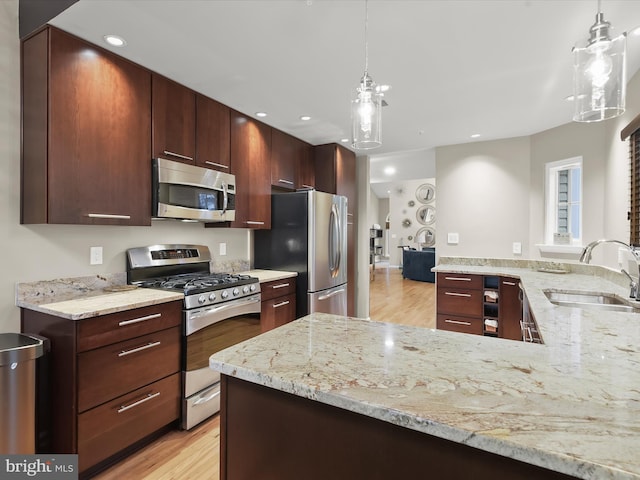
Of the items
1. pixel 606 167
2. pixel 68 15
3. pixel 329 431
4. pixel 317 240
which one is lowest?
pixel 329 431

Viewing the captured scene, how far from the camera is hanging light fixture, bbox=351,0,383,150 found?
152 cm

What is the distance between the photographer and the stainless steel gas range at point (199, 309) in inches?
85.0

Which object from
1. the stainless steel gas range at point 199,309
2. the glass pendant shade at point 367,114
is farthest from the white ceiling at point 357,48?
the stainless steel gas range at point 199,309

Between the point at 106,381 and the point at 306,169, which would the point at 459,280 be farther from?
the point at 106,381

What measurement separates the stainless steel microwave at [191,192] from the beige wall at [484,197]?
9.12 ft

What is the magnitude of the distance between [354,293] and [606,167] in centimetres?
300

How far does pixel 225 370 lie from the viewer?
2.73ft

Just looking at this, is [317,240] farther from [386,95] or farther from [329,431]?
[329,431]

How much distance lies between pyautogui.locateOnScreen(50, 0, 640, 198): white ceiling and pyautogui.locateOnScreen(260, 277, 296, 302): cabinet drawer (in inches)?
61.6

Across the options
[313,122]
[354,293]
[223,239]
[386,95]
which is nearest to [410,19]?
[386,95]

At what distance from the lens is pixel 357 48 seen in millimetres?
2018

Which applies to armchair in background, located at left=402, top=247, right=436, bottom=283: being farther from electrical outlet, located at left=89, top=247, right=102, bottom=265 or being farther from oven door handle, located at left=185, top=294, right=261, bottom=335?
electrical outlet, located at left=89, top=247, right=102, bottom=265

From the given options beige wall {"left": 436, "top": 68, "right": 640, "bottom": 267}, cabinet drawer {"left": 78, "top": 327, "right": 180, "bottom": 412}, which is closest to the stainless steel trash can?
cabinet drawer {"left": 78, "top": 327, "right": 180, "bottom": 412}

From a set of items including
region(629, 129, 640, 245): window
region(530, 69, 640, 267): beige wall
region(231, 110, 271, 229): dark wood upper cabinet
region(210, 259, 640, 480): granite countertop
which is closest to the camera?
region(210, 259, 640, 480): granite countertop
